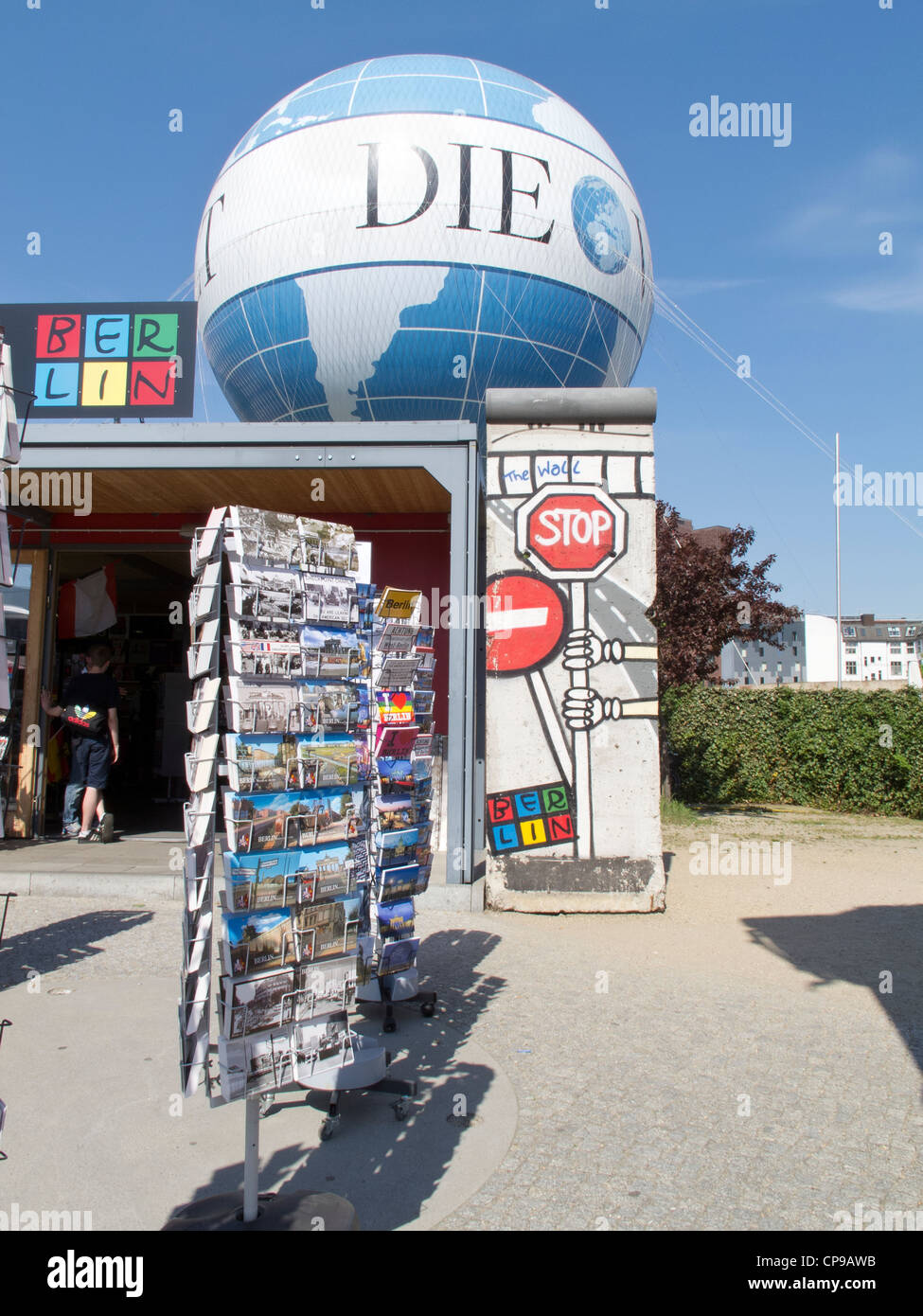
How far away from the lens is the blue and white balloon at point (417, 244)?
8648 mm

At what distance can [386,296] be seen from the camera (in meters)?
8.79

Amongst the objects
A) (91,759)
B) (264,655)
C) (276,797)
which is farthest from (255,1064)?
(91,759)

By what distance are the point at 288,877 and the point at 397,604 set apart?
2.41m

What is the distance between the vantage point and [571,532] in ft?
27.6

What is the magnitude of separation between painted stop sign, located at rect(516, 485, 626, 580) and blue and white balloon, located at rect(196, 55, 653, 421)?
5.72ft

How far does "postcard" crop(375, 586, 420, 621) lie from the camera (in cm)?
521

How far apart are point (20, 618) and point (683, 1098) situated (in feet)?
37.3

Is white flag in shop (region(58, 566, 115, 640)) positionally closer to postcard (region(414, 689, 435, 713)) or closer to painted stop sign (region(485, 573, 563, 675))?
painted stop sign (region(485, 573, 563, 675))

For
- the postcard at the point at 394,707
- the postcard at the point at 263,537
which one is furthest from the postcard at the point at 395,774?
the postcard at the point at 263,537

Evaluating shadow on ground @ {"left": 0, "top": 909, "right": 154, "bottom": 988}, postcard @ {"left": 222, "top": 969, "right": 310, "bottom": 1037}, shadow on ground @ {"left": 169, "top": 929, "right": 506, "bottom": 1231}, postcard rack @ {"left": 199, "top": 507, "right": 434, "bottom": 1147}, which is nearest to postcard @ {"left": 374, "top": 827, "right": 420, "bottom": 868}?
shadow on ground @ {"left": 169, "top": 929, "right": 506, "bottom": 1231}

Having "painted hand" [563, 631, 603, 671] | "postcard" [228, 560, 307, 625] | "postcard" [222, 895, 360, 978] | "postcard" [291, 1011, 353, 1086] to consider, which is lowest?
"postcard" [291, 1011, 353, 1086]

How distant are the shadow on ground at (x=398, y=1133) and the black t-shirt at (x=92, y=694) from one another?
18.5 feet

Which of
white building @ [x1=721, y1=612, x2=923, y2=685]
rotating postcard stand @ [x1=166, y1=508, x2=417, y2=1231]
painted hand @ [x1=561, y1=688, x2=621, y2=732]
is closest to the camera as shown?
rotating postcard stand @ [x1=166, y1=508, x2=417, y2=1231]
